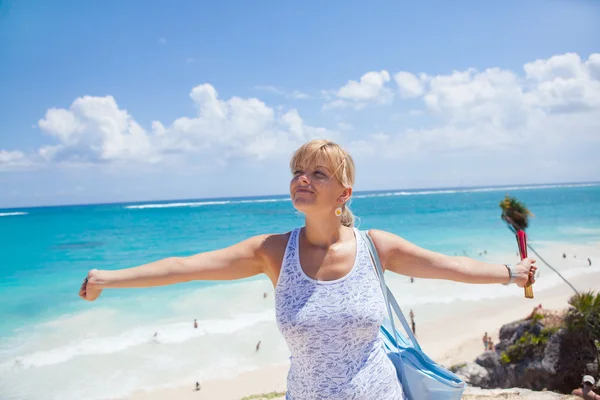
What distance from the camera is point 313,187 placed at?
8.01ft

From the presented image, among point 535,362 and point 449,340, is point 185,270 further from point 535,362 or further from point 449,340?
point 449,340

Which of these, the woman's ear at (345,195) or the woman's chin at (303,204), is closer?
the woman's chin at (303,204)

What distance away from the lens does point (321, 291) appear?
2361 millimetres

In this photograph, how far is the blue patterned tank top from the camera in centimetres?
229

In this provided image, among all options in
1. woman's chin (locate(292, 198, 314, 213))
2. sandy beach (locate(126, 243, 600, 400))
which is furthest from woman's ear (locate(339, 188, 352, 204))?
sandy beach (locate(126, 243, 600, 400))

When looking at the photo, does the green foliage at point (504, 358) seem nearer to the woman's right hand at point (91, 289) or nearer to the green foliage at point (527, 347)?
the green foliage at point (527, 347)

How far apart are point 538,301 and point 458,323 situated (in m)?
4.79

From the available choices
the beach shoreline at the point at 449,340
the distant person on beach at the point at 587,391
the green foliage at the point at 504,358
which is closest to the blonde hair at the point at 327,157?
the distant person on beach at the point at 587,391

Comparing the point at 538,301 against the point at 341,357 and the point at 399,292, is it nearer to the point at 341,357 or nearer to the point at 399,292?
the point at 399,292

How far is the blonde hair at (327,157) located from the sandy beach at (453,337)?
6689mm

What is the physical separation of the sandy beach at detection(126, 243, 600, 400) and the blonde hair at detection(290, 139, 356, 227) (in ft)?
21.9

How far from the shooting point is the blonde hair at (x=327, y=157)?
2.43m

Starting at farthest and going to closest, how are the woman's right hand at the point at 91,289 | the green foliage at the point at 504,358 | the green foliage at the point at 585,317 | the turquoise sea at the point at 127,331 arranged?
the turquoise sea at the point at 127,331
the green foliage at the point at 504,358
the green foliage at the point at 585,317
the woman's right hand at the point at 91,289

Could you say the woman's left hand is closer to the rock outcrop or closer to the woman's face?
the woman's face
